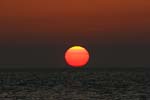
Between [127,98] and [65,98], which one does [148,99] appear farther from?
[65,98]

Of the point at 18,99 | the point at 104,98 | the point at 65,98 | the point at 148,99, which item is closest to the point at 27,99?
the point at 18,99

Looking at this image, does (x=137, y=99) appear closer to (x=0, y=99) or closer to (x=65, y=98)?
(x=65, y=98)

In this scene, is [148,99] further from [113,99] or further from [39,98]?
[39,98]

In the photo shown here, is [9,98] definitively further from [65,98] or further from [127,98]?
[127,98]

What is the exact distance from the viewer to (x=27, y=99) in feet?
270

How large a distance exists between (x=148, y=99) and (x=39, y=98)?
1810cm

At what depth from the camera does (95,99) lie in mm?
82875

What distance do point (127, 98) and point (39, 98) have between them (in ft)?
48.9

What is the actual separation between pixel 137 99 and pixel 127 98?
3.17 m

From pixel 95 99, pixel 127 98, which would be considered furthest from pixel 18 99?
pixel 127 98

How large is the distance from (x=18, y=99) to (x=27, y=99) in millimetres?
1489

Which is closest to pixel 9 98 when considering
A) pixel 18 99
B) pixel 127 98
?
pixel 18 99

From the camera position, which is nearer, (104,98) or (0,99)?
(0,99)

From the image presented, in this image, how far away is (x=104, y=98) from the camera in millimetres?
85875
